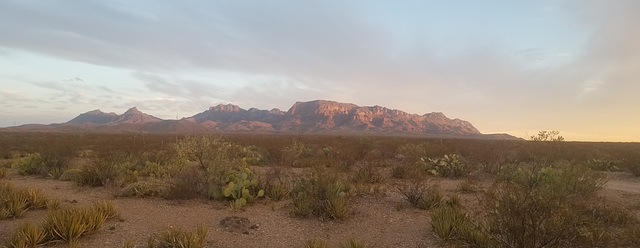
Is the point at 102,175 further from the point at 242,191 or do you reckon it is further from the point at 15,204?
the point at 242,191

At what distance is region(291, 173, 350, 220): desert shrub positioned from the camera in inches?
288

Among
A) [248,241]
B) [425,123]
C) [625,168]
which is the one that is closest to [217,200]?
[248,241]

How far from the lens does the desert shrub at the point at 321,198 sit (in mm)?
7320

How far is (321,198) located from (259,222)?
162 centimetres

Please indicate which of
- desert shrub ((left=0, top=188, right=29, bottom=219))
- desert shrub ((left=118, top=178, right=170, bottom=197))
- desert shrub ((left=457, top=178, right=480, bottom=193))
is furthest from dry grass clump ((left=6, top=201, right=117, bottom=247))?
desert shrub ((left=457, top=178, right=480, bottom=193))

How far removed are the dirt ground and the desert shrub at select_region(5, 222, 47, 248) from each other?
0.55 meters

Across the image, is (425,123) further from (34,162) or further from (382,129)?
(34,162)

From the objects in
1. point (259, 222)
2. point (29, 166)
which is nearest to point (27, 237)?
point (259, 222)

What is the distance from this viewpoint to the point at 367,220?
7.37m

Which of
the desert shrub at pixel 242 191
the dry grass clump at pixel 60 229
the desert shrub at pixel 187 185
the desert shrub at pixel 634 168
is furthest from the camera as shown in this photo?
the desert shrub at pixel 634 168

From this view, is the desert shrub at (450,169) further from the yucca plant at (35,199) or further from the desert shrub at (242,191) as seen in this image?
the yucca plant at (35,199)

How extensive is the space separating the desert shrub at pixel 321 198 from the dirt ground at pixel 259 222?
204 millimetres

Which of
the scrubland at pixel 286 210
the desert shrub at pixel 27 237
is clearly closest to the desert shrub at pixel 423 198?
the scrubland at pixel 286 210

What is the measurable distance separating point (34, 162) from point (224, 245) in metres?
11.3
